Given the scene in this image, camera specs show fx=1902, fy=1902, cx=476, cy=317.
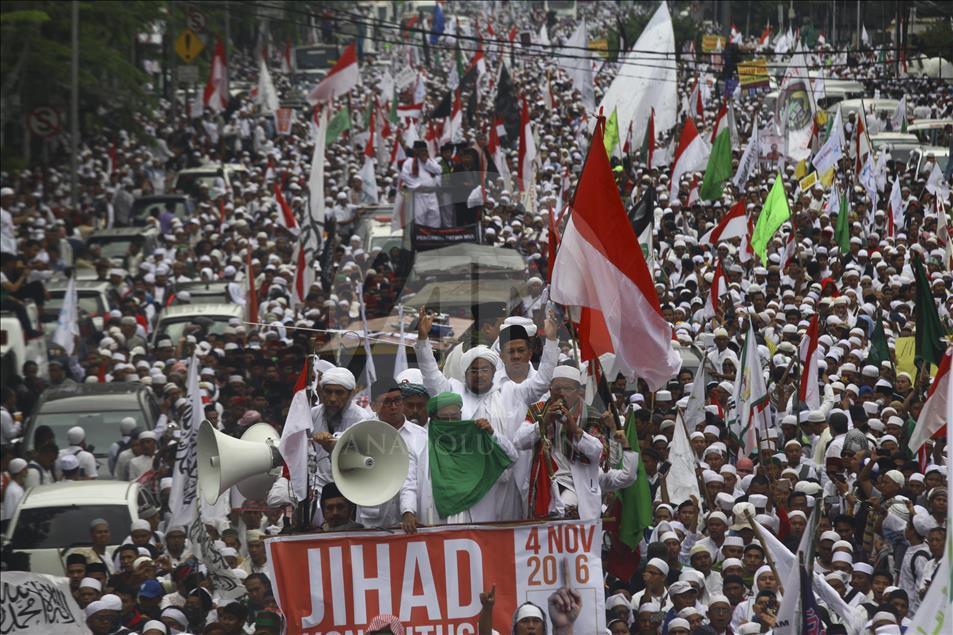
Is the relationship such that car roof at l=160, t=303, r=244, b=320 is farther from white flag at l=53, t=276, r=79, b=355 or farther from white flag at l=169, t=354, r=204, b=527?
white flag at l=169, t=354, r=204, b=527

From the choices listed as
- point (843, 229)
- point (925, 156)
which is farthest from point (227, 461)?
point (925, 156)

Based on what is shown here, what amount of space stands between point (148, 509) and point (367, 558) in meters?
5.00

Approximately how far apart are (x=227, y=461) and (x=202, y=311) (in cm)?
1069

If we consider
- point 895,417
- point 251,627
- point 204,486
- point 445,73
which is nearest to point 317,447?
point 204,486

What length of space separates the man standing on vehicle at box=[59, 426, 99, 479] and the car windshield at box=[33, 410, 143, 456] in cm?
14

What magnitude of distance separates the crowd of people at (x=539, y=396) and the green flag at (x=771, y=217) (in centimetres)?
35

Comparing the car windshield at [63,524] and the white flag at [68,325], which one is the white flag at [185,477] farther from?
the white flag at [68,325]

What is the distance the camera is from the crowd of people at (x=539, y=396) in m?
8.54

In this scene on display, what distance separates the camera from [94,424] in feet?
48.5

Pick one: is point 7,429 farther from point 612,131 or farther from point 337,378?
point 612,131

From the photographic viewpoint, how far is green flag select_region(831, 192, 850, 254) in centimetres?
2091

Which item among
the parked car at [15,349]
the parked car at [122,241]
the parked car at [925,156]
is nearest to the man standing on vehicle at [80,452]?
the parked car at [15,349]

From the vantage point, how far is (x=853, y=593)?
33.3 feet

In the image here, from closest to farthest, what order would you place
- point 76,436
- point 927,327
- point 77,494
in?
point 77,494 → point 76,436 → point 927,327
